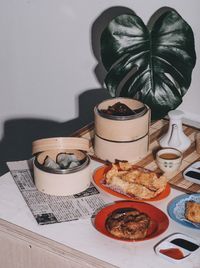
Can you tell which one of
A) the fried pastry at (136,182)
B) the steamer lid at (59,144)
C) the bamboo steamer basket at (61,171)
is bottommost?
the fried pastry at (136,182)

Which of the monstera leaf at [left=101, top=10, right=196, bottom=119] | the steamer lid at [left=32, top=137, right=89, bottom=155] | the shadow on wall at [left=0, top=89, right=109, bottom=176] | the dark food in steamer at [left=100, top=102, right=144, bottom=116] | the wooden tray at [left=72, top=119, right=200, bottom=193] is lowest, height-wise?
the shadow on wall at [left=0, top=89, right=109, bottom=176]

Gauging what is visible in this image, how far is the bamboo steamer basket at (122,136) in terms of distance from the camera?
6.23 ft

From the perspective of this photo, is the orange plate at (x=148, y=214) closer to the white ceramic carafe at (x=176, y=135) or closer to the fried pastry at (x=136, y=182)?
the fried pastry at (x=136, y=182)

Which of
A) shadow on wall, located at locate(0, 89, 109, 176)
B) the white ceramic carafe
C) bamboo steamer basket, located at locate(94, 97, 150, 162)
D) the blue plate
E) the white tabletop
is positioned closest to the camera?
the white tabletop

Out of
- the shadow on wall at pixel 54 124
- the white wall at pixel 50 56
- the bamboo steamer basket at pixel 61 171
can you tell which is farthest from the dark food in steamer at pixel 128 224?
the shadow on wall at pixel 54 124

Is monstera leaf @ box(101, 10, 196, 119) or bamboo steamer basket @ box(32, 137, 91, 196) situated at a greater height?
monstera leaf @ box(101, 10, 196, 119)

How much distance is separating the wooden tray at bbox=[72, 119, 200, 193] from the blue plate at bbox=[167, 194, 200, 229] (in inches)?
1.5

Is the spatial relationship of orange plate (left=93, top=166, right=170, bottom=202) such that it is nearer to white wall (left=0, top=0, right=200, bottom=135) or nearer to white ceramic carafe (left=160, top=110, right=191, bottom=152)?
white ceramic carafe (left=160, top=110, right=191, bottom=152)

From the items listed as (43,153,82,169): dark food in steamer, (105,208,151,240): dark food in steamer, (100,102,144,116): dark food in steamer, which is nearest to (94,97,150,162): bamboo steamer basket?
(100,102,144,116): dark food in steamer

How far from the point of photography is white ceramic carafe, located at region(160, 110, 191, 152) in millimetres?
2002

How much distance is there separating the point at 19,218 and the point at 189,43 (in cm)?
74

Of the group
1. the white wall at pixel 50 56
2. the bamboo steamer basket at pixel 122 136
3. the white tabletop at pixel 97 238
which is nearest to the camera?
the white tabletop at pixel 97 238

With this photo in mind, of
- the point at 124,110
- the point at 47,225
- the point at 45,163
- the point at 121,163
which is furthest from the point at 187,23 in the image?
the point at 47,225

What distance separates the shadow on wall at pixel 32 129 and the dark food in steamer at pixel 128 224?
0.86 metres
